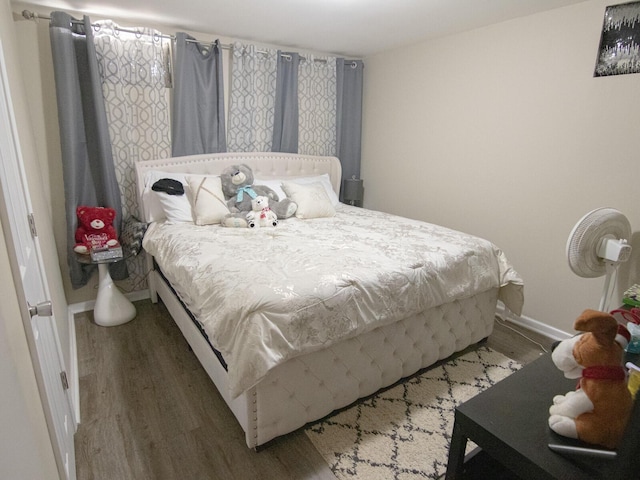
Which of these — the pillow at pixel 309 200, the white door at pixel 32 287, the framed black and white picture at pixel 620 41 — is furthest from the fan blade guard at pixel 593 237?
the white door at pixel 32 287

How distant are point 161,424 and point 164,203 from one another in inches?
63.8

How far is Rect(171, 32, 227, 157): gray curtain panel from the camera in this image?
10.0 ft

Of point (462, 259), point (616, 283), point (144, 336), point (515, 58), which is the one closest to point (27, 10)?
point (144, 336)

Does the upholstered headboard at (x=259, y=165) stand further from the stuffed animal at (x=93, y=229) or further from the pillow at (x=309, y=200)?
the pillow at (x=309, y=200)

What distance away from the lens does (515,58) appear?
2750 millimetres

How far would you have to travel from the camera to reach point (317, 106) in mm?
3887

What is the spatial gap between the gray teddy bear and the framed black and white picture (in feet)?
7.61

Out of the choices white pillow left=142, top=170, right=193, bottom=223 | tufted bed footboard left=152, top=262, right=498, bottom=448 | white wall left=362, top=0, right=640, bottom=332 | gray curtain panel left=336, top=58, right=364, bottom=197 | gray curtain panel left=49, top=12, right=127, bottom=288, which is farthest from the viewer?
gray curtain panel left=336, top=58, right=364, bottom=197

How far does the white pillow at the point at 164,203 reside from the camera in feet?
9.25

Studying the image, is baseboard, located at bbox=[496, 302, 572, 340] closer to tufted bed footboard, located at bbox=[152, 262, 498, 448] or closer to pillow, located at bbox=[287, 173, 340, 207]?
tufted bed footboard, located at bbox=[152, 262, 498, 448]

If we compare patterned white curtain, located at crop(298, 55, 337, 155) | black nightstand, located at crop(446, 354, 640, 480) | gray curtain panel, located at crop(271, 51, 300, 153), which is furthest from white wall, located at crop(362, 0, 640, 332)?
black nightstand, located at crop(446, 354, 640, 480)

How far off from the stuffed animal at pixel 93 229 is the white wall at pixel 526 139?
2.71m

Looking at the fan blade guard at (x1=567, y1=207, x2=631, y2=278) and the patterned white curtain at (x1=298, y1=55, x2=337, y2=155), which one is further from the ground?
the patterned white curtain at (x1=298, y1=55, x2=337, y2=155)

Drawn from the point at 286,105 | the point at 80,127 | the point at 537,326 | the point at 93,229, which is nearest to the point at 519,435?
the point at 537,326
